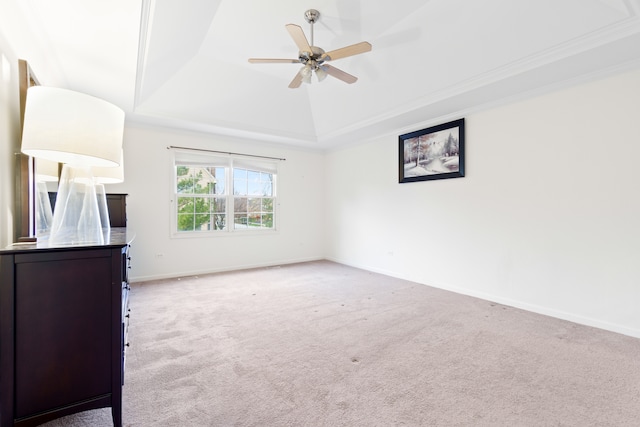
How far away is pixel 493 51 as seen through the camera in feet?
9.56

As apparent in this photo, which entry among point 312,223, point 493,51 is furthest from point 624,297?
point 312,223

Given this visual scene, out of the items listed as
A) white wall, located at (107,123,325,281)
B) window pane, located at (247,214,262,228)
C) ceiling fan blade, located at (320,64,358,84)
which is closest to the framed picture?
ceiling fan blade, located at (320,64,358,84)

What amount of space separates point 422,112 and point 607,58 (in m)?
1.83

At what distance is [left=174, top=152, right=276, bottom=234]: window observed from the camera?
16.5 feet

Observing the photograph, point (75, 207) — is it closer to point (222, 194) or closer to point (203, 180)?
point (203, 180)

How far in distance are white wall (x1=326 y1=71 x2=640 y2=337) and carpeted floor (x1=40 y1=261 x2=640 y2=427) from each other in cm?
34

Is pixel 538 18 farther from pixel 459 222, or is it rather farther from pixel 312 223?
pixel 312 223

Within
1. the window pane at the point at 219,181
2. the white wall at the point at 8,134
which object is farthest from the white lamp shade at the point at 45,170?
the window pane at the point at 219,181

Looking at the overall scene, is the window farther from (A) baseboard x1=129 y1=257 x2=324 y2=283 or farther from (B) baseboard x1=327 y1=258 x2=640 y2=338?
(B) baseboard x1=327 y1=258 x2=640 y2=338

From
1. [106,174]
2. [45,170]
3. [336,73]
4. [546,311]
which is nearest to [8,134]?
[45,170]

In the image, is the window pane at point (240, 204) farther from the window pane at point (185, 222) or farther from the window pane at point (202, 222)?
the window pane at point (185, 222)

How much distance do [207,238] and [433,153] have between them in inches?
157

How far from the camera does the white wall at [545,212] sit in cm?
281

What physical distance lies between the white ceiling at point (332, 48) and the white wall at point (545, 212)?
0.37m
